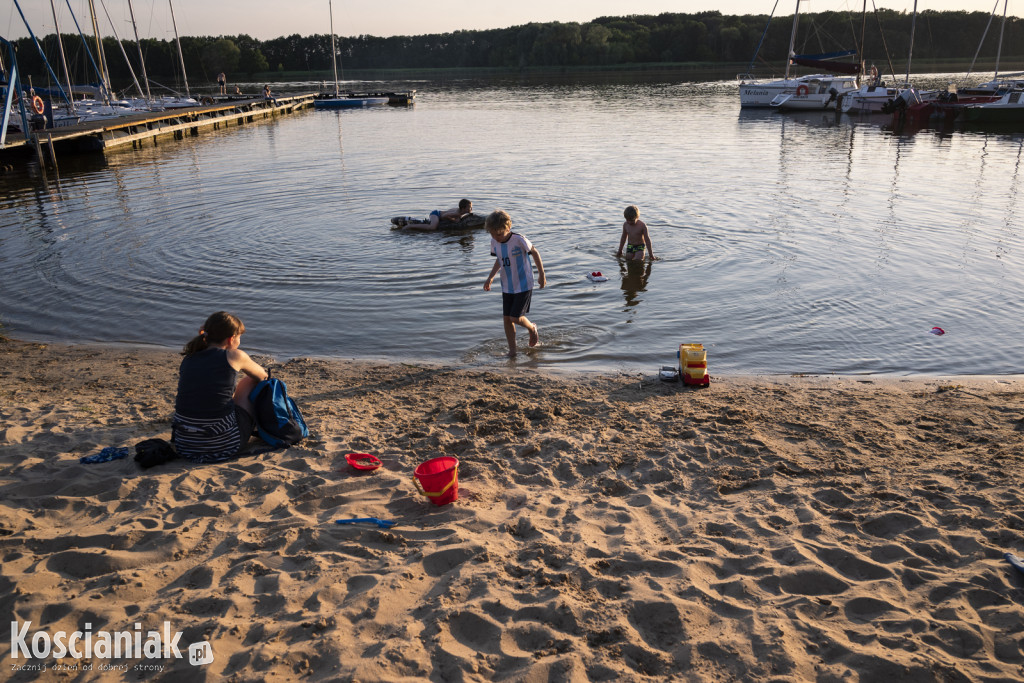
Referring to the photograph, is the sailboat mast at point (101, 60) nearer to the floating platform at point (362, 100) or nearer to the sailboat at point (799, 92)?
the floating platform at point (362, 100)

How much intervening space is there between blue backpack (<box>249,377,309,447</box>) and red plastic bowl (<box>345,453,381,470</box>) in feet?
2.12

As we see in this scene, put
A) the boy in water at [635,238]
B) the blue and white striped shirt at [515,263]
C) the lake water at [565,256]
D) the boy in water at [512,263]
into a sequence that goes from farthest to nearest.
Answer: the boy in water at [635,238]
the lake water at [565,256]
the blue and white striped shirt at [515,263]
the boy in water at [512,263]

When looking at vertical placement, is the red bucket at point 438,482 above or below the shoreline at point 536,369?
above

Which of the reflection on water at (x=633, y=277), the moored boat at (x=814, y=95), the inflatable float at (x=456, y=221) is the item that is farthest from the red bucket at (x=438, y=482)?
the moored boat at (x=814, y=95)

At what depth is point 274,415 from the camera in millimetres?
6480

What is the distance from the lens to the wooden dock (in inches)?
1179

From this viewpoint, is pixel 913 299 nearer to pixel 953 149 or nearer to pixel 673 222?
pixel 673 222

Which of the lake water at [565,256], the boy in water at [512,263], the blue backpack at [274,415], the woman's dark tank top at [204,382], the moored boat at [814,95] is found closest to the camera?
the woman's dark tank top at [204,382]

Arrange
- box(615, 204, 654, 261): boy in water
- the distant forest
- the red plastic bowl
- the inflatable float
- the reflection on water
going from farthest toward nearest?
the distant forest, the inflatable float, box(615, 204, 654, 261): boy in water, the reflection on water, the red plastic bowl

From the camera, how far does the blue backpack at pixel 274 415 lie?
642 cm

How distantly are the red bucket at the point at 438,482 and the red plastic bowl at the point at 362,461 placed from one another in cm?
66

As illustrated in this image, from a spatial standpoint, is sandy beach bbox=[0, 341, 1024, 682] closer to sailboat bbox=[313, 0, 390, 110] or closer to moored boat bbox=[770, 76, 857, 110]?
moored boat bbox=[770, 76, 857, 110]

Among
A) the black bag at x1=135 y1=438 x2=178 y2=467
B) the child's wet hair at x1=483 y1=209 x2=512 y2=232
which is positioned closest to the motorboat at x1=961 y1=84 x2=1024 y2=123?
the child's wet hair at x1=483 y1=209 x2=512 y2=232

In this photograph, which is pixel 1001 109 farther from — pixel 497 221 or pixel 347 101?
pixel 347 101
